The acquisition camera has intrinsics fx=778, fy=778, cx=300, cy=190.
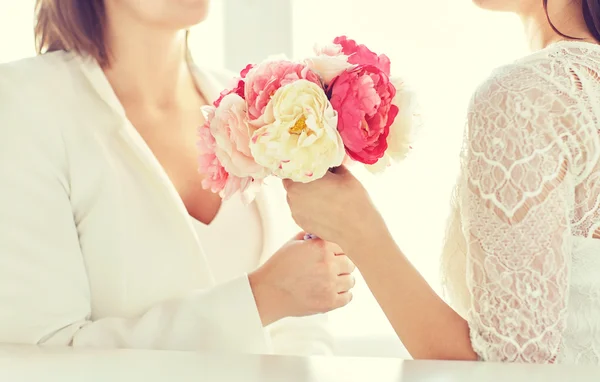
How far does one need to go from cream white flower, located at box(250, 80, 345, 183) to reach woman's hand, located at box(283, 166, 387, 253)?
0.09 m

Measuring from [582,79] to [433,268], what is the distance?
1.35 metres

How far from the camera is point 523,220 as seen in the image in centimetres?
109

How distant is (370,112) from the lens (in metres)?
1.15

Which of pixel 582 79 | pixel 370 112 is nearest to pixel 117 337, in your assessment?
pixel 370 112

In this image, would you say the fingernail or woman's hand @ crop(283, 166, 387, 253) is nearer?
woman's hand @ crop(283, 166, 387, 253)

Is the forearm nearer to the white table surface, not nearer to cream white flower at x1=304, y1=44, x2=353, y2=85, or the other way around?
the white table surface

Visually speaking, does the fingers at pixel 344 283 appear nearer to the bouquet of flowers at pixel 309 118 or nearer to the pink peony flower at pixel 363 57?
the bouquet of flowers at pixel 309 118

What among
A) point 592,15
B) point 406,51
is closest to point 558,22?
point 592,15

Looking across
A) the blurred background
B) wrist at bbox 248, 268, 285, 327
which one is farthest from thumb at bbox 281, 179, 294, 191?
the blurred background

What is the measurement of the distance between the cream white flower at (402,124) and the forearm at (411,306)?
0.14m

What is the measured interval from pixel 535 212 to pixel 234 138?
0.46 meters

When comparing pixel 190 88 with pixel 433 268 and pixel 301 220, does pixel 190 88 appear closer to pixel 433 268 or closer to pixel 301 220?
pixel 301 220

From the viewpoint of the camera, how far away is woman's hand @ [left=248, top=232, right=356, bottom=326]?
1392 mm

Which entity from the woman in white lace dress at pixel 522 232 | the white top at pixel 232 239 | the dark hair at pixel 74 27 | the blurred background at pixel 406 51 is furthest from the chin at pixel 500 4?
the blurred background at pixel 406 51
